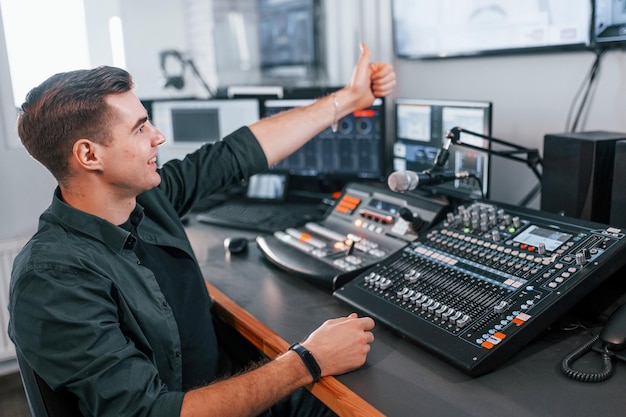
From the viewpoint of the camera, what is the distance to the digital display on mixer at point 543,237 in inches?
45.8

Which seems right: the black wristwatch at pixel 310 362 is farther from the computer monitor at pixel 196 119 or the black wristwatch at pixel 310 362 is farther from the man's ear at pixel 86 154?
the computer monitor at pixel 196 119

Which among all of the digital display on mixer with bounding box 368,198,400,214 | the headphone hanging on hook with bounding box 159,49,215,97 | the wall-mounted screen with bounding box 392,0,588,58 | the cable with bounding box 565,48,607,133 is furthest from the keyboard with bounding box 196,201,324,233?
the cable with bounding box 565,48,607,133

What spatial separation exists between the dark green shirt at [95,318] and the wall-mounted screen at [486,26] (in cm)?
120

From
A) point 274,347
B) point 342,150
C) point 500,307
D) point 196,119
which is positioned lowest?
point 274,347

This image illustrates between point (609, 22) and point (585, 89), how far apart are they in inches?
7.6

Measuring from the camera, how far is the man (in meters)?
0.95

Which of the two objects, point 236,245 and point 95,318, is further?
point 236,245

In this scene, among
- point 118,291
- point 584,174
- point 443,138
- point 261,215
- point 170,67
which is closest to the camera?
point 118,291

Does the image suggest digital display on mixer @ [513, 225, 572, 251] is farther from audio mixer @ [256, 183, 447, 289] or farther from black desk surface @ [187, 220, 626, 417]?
audio mixer @ [256, 183, 447, 289]

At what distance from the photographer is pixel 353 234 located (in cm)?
162

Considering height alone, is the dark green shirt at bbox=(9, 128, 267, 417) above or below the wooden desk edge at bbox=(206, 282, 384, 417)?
above

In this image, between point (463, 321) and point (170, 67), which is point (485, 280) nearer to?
point (463, 321)

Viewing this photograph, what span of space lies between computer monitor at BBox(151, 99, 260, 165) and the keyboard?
29 cm

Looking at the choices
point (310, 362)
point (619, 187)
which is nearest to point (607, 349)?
point (619, 187)
